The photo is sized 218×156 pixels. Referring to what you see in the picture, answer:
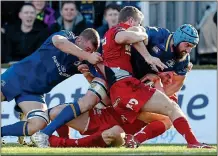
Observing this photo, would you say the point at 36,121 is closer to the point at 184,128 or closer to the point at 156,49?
the point at 156,49

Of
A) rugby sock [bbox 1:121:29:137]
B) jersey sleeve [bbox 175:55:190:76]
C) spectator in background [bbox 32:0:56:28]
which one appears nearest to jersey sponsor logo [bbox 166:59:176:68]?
jersey sleeve [bbox 175:55:190:76]

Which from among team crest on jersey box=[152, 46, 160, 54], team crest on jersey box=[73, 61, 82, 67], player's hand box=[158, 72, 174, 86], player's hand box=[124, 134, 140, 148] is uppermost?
team crest on jersey box=[152, 46, 160, 54]

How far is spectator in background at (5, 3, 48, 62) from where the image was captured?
1694 cm

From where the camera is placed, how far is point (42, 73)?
503 inches

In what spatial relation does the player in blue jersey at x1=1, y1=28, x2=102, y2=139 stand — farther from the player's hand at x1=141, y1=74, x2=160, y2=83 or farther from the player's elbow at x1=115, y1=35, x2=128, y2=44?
the player's hand at x1=141, y1=74, x2=160, y2=83

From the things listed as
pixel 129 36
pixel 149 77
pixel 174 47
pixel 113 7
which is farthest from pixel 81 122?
pixel 113 7

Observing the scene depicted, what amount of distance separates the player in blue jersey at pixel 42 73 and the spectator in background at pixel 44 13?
431cm

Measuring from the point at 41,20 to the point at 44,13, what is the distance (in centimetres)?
17

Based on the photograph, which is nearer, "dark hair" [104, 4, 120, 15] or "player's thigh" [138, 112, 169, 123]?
"player's thigh" [138, 112, 169, 123]

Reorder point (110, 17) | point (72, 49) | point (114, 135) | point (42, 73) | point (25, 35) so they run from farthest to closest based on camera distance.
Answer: point (25, 35) < point (110, 17) < point (42, 73) < point (72, 49) < point (114, 135)

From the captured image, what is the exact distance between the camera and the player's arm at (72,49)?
12.1 m

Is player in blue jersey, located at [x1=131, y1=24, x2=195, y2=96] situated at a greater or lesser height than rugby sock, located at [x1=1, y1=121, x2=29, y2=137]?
greater

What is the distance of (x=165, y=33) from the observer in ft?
39.8

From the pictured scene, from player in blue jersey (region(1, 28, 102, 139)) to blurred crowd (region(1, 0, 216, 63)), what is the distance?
156 inches
